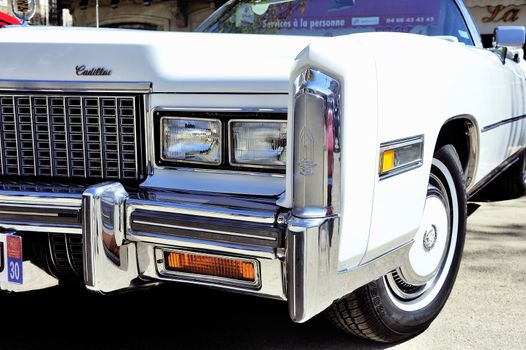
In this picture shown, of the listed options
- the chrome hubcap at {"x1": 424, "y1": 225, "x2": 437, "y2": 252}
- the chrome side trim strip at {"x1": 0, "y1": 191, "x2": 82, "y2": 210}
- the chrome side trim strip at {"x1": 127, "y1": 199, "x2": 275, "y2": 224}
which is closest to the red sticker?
the chrome side trim strip at {"x1": 0, "y1": 191, "x2": 82, "y2": 210}

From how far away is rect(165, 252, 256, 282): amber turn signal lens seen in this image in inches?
78.0

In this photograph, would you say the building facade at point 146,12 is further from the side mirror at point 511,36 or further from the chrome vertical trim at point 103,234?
the chrome vertical trim at point 103,234

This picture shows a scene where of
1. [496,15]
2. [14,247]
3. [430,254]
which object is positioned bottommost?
[430,254]

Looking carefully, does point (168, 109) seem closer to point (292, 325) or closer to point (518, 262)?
point (292, 325)

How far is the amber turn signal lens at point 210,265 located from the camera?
1981mm

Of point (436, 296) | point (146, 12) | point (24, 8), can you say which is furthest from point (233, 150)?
point (146, 12)

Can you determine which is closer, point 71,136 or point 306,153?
point 306,153

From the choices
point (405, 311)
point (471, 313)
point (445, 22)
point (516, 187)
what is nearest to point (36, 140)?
point (405, 311)

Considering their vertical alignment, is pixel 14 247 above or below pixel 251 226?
below

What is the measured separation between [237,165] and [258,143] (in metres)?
0.10

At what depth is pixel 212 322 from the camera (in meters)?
2.73

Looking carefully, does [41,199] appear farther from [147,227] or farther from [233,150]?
[233,150]

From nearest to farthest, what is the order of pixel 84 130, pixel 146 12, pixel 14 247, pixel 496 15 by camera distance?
1. pixel 14 247
2. pixel 84 130
3. pixel 496 15
4. pixel 146 12

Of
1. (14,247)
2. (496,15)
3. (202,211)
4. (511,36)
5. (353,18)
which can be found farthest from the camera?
(496,15)
